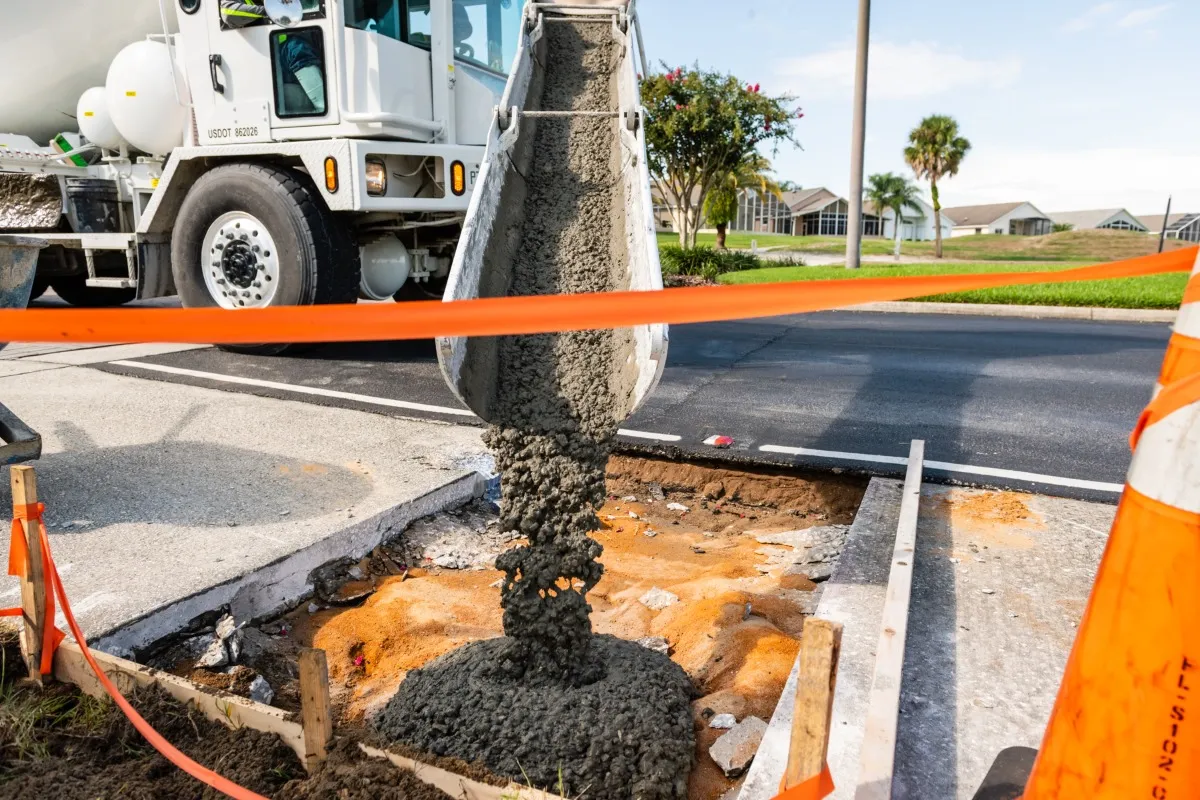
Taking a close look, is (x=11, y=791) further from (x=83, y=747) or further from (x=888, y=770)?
(x=888, y=770)

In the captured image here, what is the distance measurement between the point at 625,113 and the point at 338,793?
3863mm

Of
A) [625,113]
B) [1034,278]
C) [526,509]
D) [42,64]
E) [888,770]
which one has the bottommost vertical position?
[888,770]

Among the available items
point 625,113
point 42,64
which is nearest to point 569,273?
point 625,113

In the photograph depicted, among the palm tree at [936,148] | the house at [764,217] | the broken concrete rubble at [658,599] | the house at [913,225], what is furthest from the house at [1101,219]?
the broken concrete rubble at [658,599]

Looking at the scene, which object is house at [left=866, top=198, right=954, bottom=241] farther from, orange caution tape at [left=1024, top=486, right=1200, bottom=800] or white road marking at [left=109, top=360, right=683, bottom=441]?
orange caution tape at [left=1024, top=486, right=1200, bottom=800]

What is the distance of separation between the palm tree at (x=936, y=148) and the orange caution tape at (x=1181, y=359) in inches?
1832

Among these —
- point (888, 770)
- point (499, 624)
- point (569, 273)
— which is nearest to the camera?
point (888, 770)

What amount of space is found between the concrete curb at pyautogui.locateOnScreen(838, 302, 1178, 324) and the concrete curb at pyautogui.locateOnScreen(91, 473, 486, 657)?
A: 7820mm

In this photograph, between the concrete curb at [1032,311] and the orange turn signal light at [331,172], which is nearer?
the orange turn signal light at [331,172]

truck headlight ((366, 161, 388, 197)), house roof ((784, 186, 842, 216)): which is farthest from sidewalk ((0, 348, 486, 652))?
house roof ((784, 186, 842, 216))

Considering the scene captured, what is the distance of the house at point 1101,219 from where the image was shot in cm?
7344

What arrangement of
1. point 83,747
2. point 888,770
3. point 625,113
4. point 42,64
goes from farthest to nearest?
point 42,64 → point 625,113 → point 83,747 → point 888,770

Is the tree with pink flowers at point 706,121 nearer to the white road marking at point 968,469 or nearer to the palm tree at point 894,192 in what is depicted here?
the white road marking at point 968,469

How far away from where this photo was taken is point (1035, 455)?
16.0 feet
